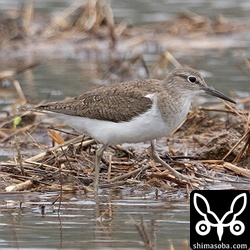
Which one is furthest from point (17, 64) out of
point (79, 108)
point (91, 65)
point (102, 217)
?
point (102, 217)

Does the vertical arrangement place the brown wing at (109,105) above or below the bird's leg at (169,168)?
above

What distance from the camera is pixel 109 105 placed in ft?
33.2

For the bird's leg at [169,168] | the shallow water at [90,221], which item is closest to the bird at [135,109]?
the bird's leg at [169,168]

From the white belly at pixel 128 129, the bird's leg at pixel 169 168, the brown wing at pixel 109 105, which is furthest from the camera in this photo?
the bird's leg at pixel 169 168

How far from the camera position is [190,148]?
12.2 metres

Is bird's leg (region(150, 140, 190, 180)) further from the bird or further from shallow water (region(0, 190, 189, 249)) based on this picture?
shallow water (region(0, 190, 189, 249))

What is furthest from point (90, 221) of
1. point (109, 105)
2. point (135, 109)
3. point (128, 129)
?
point (109, 105)

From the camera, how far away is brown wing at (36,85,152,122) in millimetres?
9945

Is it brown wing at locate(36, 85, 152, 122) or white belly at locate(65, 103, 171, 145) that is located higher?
brown wing at locate(36, 85, 152, 122)

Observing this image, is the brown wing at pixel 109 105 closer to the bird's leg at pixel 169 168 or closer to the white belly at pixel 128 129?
the white belly at pixel 128 129

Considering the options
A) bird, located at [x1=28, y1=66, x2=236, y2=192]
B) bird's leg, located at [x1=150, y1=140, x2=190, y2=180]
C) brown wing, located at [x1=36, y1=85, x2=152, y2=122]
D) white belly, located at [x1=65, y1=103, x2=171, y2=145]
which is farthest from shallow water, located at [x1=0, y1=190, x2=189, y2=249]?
brown wing, located at [x1=36, y1=85, x2=152, y2=122]

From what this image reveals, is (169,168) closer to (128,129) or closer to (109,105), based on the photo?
(128,129)

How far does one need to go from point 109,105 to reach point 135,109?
0.35 meters

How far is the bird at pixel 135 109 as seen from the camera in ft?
32.3
